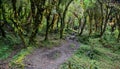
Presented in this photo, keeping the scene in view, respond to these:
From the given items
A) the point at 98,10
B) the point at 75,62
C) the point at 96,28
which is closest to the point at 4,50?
the point at 75,62

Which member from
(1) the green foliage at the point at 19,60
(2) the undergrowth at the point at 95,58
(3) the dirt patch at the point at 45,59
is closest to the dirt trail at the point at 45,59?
(3) the dirt patch at the point at 45,59

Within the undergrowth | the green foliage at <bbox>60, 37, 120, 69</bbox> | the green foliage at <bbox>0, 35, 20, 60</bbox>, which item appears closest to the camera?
the undergrowth

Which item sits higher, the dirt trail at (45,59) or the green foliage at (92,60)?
the dirt trail at (45,59)

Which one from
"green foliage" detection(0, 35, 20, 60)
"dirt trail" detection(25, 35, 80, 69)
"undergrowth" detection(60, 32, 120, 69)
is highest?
"green foliage" detection(0, 35, 20, 60)

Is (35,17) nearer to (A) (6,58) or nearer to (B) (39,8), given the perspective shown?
(B) (39,8)

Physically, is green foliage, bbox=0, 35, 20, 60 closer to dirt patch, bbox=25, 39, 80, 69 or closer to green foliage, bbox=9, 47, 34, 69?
green foliage, bbox=9, 47, 34, 69

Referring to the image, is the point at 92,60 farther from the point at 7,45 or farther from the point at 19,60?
the point at 7,45

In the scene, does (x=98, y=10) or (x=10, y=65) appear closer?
(x=10, y=65)

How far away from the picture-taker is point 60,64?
Result: 20938mm

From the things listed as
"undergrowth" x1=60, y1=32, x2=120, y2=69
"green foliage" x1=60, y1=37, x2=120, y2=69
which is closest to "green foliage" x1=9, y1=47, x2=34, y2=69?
"undergrowth" x1=60, y1=32, x2=120, y2=69

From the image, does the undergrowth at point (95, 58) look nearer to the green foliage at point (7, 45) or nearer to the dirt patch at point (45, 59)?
the dirt patch at point (45, 59)

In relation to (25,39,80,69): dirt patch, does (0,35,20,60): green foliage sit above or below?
above

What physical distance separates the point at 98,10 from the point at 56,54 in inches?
836

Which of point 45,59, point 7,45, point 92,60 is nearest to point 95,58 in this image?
point 92,60
